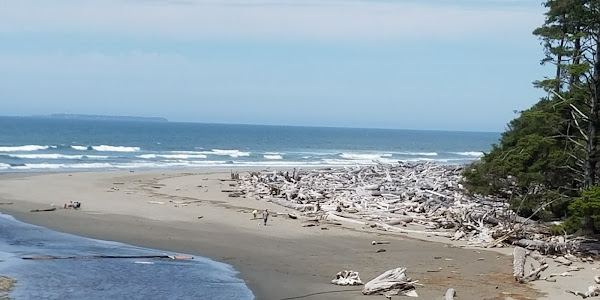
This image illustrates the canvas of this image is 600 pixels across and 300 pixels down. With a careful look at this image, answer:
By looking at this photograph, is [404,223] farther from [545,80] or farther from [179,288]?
[179,288]

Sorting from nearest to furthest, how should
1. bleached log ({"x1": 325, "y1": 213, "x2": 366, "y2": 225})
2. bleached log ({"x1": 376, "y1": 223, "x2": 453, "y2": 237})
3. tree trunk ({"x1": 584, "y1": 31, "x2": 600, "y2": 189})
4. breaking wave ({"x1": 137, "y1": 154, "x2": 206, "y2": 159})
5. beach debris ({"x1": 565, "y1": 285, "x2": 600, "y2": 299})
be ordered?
beach debris ({"x1": 565, "y1": 285, "x2": 600, "y2": 299}), tree trunk ({"x1": 584, "y1": 31, "x2": 600, "y2": 189}), bleached log ({"x1": 376, "y1": 223, "x2": 453, "y2": 237}), bleached log ({"x1": 325, "y1": 213, "x2": 366, "y2": 225}), breaking wave ({"x1": 137, "y1": 154, "x2": 206, "y2": 159})

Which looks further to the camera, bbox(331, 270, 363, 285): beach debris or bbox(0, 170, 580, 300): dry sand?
bbox(0, 170, 580, 300): dry sand

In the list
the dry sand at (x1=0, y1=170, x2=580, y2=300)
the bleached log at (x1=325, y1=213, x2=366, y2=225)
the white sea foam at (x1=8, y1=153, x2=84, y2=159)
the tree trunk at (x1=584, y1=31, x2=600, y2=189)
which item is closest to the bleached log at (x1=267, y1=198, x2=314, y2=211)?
the dry sand at (x1=0, y1=170, x2=580, y2=300)

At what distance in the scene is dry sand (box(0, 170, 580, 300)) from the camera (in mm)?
11859

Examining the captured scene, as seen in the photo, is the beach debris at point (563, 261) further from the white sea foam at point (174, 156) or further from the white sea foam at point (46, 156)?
the white sea foam at point (174, 156)

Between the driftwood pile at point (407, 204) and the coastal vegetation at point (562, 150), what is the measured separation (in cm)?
57

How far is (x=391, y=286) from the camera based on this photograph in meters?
11.1

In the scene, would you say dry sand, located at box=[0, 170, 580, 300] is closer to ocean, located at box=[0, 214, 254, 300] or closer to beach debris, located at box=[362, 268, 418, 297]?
beach debris, located at box=[362, 268, 418, 297]

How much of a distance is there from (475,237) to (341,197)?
22.3 feet

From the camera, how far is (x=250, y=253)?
14922mm

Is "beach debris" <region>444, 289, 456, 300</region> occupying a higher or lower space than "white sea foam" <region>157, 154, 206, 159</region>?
higher

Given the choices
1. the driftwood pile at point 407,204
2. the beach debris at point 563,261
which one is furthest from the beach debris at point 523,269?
the driftwood pile at point 407,204

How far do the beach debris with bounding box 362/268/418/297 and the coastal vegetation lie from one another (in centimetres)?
442

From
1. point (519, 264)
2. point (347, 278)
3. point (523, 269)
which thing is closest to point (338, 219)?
point (519, 264)
